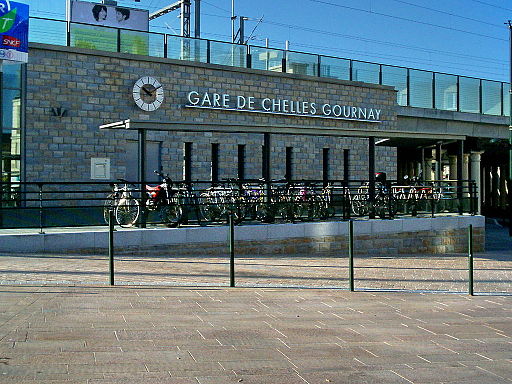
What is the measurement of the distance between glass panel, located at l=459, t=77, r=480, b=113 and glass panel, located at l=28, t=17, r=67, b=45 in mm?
21670

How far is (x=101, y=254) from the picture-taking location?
14867 millimetres

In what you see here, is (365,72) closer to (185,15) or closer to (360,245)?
(185,15)

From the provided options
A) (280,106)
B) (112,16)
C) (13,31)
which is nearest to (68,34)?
(112,16)

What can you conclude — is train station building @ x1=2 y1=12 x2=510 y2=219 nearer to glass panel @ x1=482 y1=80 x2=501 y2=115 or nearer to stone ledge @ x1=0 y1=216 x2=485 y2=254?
glass panel @ x1=482 y1=80 x2=501 y2=115

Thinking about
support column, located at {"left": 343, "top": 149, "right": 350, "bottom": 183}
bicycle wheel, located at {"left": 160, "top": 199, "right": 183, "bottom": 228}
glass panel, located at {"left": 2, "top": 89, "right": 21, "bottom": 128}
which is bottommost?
bicycle wheel, located at {"left": 160, "top": 199, "right": 183, "bottom": 228}

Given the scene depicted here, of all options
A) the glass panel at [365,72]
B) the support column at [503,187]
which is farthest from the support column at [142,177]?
the support column at [503,187]

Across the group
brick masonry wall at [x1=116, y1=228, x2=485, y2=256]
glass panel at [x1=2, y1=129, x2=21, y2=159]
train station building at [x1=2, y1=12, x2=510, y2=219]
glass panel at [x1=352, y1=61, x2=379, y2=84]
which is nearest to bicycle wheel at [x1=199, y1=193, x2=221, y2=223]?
brick masonry wall at [x1=116, y1=228, x2=485, y2=256]

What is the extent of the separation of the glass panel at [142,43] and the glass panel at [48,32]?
230cm

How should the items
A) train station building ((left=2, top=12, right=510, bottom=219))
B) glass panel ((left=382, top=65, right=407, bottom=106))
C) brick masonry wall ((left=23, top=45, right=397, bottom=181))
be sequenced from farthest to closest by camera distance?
glass panel ((left=382, top=65, right=407, bottom=106)) < brick masonry wall ((left=23, top=45, right=397, bottom=181)) < train station building ((left=2, top=12, right=510, bottom=219))

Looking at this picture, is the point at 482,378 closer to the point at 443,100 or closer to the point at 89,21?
the point at 89,21

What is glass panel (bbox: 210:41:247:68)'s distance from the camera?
2945 cm

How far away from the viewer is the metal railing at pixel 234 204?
52.4 feet

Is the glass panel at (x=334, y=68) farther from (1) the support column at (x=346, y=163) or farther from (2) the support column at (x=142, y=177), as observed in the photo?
(2) the support column at (x=142, y=177)

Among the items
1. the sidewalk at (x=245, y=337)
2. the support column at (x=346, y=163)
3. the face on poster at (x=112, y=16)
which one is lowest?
the sidewalk at (x=245, y=337)
